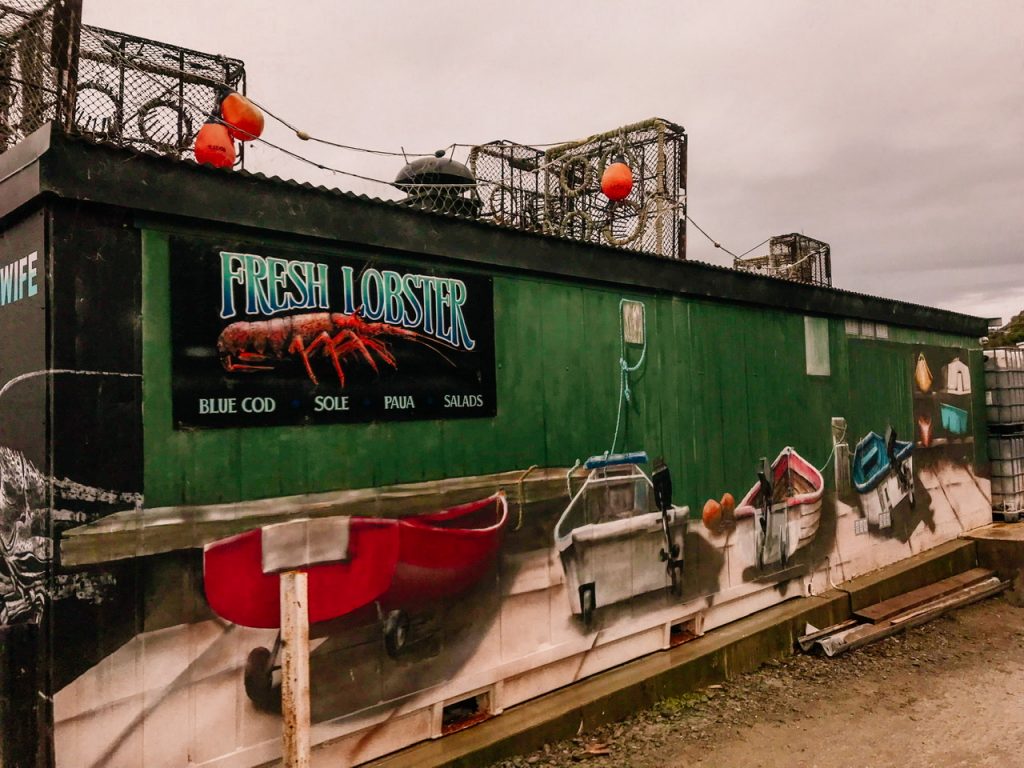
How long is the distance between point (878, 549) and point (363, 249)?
862 centimetres

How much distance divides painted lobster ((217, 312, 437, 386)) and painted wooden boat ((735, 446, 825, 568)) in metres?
4.69

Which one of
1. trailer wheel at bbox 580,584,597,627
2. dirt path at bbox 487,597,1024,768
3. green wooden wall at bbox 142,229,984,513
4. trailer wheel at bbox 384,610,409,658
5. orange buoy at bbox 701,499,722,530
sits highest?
green wooden wall at bbox 142,229,984,513

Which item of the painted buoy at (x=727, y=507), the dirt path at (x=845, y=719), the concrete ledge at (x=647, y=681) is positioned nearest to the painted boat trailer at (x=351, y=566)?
the concrete ledge at (x=647, y=681)

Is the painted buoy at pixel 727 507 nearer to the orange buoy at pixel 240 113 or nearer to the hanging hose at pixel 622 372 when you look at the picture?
the hanging hose at pixel 622 372

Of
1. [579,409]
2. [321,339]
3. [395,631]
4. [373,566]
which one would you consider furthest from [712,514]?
[321,339]

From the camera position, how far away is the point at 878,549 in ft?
33.2

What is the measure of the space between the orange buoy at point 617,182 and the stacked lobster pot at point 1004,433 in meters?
9.49

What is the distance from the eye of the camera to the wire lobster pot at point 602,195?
7.98 m

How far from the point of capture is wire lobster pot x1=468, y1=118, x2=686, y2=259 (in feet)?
26.2

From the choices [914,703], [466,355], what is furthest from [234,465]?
[914,703]

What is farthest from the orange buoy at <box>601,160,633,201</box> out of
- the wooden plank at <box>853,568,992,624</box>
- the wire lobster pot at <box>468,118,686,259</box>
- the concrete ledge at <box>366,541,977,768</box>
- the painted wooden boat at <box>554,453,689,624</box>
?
the wooden plank at <box>853,568,992,624</box>

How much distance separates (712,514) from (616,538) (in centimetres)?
153

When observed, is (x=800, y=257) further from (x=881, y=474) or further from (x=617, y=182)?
(x=617, y=182)

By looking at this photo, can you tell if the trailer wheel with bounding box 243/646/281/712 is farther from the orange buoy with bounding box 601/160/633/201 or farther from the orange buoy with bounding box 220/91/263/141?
the orange buoy with bounding box 601/160/633/201
